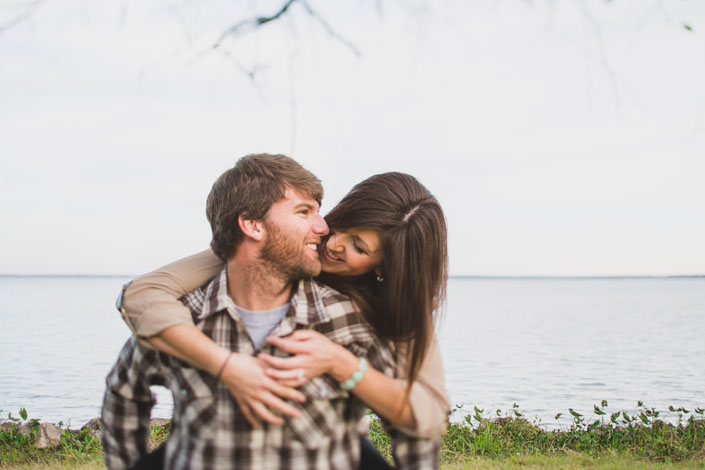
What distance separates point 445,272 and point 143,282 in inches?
50.4

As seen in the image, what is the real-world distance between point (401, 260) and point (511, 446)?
4.14 meters

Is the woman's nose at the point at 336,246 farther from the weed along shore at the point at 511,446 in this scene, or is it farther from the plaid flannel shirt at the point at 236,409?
the weed along shore at the point at 511,446

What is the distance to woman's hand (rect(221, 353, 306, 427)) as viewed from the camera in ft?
7.27

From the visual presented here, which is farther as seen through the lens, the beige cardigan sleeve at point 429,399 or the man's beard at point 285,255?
the man's beard at point 285,255

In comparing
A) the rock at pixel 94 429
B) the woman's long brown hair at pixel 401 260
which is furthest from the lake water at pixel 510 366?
the woman's long brown hair at pixel 401 260

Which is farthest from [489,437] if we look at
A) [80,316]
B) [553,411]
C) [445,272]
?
[80,316]

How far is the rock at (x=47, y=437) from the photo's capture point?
18.9 feet

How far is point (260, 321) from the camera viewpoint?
100.0 inches

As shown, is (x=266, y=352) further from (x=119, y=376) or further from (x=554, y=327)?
(x=554, y=327)

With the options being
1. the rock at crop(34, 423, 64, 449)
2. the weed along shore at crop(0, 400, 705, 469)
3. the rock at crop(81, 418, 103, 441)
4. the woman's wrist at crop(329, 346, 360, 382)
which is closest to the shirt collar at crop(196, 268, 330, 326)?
the woman's wrist at crop(329, 346, 360, 382)

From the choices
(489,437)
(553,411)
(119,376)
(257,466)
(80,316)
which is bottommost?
(80,316)

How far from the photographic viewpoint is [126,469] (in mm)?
2686

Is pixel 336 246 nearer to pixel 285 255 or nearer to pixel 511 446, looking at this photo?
pixel 285 255

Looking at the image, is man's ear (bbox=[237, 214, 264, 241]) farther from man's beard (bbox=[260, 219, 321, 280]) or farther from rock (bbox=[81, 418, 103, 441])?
rock (bbox=[81, 418, 103, 441])
